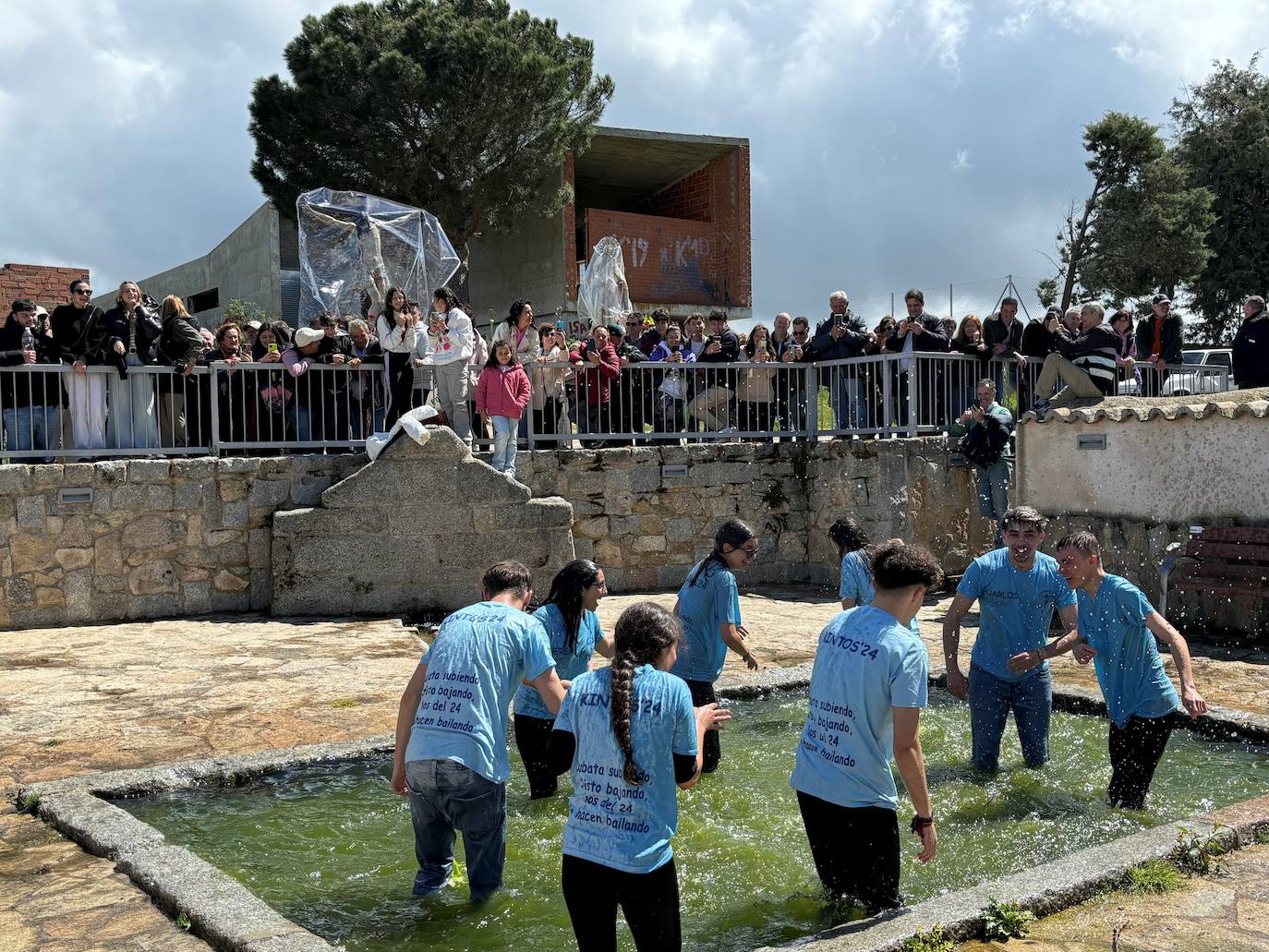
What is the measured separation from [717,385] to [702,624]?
24.7ft

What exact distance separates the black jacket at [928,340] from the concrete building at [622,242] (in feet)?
38.2

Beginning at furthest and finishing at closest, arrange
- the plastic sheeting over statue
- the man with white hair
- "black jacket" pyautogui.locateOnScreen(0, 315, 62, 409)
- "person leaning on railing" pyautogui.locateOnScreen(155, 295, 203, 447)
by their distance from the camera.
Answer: the plastic sheeting over statue → the man with white hair → "person leaning on railing" pyautogui.locateOnScreen(155, 295, 203, 447) → "black jacket" pyautogui.locateOnScreen(0, 315, 62, 409)

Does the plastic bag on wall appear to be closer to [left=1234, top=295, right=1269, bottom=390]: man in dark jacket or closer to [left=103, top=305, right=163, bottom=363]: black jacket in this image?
[left=103, top=305, right=163, bottom=363]: black jacket

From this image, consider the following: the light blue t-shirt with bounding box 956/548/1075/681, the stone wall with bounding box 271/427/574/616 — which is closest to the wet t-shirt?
the light blue t-shirt with bounding box 956/548/1075/681

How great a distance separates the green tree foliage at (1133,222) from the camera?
29172mm

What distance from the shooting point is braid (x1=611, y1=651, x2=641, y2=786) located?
341cm

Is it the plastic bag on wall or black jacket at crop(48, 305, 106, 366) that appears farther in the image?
the plastic bag on wall

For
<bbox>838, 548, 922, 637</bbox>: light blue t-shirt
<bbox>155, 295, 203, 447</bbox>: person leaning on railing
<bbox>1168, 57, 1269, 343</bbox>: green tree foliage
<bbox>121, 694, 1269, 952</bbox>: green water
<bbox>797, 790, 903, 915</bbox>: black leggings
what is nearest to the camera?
<bbox>797, 790, 903, 915</bbox>: black leggings

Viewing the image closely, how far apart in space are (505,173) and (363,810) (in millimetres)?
18500

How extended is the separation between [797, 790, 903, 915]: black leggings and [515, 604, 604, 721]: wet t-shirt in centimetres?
168

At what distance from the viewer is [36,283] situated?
1739 centimetres

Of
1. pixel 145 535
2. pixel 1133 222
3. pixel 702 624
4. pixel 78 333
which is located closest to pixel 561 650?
pixel 702 624

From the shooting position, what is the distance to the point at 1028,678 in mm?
6031

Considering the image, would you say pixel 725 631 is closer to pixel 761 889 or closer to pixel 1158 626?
pixel 761 889
